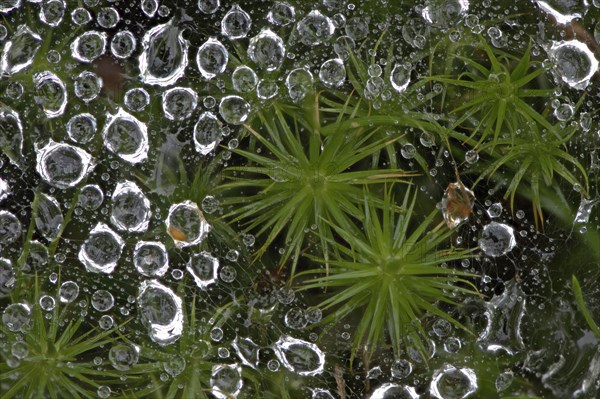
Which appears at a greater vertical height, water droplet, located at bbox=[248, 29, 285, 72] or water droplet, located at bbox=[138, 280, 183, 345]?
water droplet, located at bbox=[248, 29, 285, 72]

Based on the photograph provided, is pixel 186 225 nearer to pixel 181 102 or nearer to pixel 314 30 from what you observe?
pixel 181 102

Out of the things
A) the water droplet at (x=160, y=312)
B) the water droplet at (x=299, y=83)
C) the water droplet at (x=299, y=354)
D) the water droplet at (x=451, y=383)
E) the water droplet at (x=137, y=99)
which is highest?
the water droplet at (x=299, y=83)

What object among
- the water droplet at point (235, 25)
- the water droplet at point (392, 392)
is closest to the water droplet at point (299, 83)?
the water droplet at point (235, 25)

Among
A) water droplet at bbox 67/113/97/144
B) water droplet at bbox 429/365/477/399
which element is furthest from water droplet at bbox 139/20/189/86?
water droplet at bbox 429/365/477/399

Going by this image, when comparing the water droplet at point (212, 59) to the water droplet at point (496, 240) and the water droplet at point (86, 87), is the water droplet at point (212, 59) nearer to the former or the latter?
the water droplet at point (86, 87)

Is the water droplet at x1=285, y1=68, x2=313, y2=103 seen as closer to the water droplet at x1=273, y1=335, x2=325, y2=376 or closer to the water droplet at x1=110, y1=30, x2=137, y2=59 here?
the water droplet at x1=110, y1=30, x2=137, y2=59
